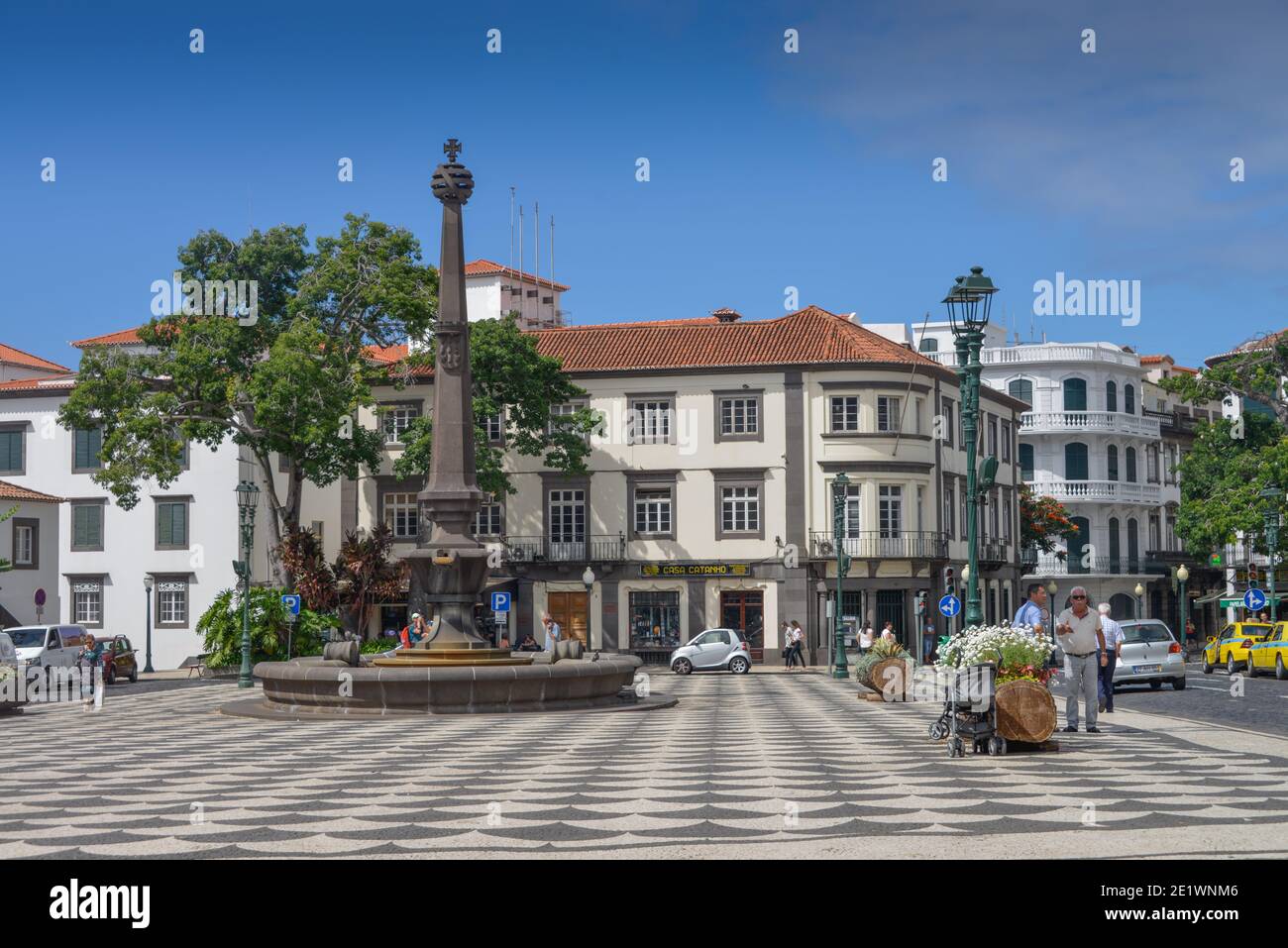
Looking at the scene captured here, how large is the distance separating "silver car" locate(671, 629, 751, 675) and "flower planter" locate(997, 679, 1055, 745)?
30312mm

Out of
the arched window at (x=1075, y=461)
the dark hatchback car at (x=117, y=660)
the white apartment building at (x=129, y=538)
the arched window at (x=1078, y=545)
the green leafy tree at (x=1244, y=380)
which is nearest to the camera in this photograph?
the dark hatchback car at (x=117, y=660)

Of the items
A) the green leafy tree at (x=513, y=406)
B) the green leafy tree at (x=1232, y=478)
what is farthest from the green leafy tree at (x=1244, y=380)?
the green leafy tree at (x=513, y=406)

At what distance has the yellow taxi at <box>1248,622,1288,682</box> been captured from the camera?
38.7 meters

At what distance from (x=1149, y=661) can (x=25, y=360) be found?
1969 inches

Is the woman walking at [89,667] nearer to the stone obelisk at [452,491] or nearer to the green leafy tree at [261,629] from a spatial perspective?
the green leafy tree at [261,629]

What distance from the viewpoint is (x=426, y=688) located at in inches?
998

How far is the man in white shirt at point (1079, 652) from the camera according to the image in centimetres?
1870

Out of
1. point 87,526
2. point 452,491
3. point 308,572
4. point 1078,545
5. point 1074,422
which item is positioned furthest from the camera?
point 1078,545

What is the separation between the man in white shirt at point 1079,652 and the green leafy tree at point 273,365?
95.4 feet

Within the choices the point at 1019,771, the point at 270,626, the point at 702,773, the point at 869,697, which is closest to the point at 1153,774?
the point at 1019,771

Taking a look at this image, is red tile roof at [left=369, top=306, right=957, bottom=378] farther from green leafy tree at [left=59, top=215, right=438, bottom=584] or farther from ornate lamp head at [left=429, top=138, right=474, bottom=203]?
ornate lamp head at [left=429, top=138, right=474, bottom=203]

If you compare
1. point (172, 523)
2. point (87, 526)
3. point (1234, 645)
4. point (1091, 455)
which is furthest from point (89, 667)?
point (1091, 455)

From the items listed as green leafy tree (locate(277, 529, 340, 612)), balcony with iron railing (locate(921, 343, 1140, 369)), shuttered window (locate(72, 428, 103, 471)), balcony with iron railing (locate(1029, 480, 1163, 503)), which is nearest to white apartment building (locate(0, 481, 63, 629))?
shuttered window (locate(72, 428, 103, 471))

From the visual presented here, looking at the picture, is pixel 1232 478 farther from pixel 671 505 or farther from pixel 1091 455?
pixel 671 505
